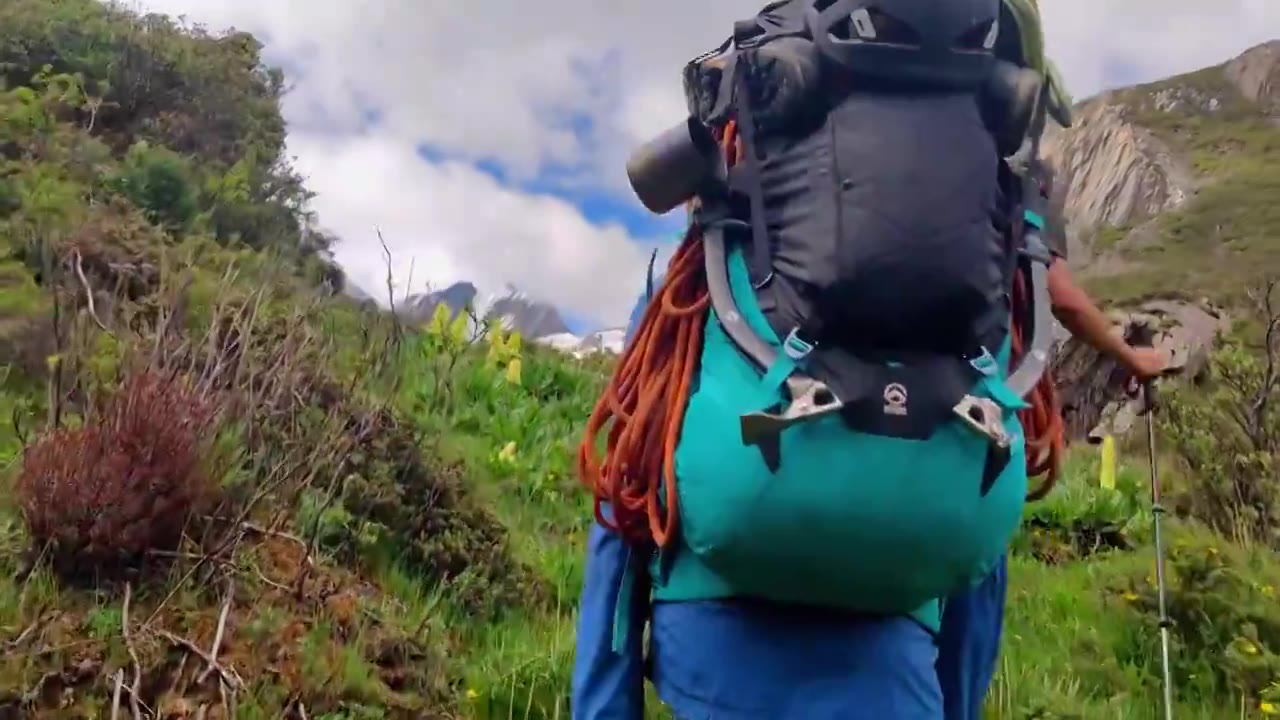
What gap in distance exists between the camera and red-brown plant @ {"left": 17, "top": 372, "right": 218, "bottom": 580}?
10.9 ft

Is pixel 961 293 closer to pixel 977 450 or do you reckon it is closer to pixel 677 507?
pixel 977 450

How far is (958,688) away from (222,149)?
845 centimetres

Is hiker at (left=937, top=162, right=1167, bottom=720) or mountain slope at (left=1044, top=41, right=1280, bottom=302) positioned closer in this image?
hiker at (left=937, top=162, right=1167, bottom=720)

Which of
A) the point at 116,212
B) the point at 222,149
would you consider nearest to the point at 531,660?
the point at 116,212

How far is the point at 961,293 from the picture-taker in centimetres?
152

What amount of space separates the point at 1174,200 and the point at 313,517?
76914mm

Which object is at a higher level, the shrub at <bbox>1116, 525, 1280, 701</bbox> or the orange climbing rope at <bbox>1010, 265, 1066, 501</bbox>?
the orange climbing rope at <bbox>1010, 265, 1066, 501</bbox>

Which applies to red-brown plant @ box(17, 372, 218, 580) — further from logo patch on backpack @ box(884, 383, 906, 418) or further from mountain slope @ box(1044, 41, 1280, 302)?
mountain slope @ box(1044, 41, 1280, 302)

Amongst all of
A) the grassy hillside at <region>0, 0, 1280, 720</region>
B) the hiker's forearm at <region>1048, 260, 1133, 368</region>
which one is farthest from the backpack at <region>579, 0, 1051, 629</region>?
the grassy hillside at <region>0, 0, 1280, 720</region>

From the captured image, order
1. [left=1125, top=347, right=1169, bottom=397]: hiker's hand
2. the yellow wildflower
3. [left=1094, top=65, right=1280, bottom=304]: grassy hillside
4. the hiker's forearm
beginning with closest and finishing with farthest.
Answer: the hiker's forearm, [left=1125, top=347, right=1169, bottom=397]: hiker's hand, the yellow wildflower, [left=1094, top=65, right=1280, bottom=304]: grassy hillside

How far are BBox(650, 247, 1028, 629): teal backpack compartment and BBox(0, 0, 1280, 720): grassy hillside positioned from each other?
1.93 m

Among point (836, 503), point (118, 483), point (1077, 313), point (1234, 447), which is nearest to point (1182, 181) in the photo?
point (1234, 447)

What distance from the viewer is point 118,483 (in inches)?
132

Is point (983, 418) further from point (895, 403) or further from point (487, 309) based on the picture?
point (487, 309)
